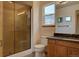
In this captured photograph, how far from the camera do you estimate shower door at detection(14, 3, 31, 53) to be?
2994 mm

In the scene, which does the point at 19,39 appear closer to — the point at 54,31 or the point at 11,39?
the point at 11,39

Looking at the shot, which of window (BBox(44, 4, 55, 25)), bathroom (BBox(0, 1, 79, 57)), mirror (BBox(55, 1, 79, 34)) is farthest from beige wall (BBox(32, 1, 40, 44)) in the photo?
mirror (BBox(55, 1, 79, 34))

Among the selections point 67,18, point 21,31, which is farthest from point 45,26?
point 21,31

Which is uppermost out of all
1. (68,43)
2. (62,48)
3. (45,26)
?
(45,26)

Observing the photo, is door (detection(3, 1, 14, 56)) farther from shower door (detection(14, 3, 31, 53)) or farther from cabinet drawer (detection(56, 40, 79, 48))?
cabinet drawer (detection(56, 40, 79, 48))

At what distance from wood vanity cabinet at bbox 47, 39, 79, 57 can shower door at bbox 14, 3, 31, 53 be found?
0.69m

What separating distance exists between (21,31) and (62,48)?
55.8 inches

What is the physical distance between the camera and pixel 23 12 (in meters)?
3.02

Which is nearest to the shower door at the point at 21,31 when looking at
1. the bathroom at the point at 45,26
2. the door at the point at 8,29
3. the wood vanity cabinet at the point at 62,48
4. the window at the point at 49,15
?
the bathroom at the point at 45,26

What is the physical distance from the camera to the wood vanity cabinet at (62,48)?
2.30 meters

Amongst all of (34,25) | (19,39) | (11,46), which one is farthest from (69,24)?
(11,46)

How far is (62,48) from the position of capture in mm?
2471

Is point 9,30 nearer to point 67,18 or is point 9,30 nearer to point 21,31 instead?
point 21,31

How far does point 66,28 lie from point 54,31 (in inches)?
11.5
